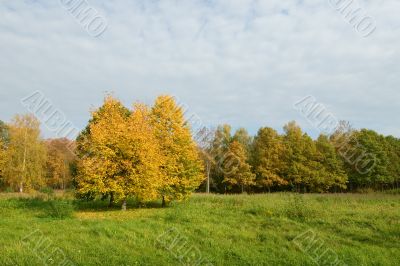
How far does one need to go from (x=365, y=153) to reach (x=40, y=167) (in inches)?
1697

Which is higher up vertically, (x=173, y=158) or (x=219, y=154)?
(x=219, y=154)

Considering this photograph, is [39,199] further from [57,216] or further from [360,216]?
[360,216]

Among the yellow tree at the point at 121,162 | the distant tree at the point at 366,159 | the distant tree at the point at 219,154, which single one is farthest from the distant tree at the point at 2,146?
the distant tree at the point at 366,159

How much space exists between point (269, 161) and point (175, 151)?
985 inches

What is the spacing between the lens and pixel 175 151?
26.5 metres

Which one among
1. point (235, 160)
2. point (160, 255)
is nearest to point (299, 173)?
point (235, 160)

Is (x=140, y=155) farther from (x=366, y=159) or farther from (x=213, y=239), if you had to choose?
(x=366, y=159)

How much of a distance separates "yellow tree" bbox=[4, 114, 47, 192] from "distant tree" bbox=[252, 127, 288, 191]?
28.4 metres

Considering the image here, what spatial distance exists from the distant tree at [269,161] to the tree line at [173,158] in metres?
0.14

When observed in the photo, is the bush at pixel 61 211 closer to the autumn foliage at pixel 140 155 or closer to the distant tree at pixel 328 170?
the autumn foliage at pixel 140 155

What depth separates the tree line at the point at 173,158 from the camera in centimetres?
2303

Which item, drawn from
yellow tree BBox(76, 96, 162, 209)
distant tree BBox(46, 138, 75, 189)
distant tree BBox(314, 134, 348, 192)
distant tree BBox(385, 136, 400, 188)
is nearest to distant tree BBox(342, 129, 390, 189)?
distant tree BBox(385, 136, 400, 188)

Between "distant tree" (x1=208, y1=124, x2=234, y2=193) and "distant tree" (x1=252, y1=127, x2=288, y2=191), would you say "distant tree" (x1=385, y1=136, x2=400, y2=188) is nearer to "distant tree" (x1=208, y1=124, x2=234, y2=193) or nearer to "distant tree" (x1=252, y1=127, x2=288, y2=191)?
"distant tree" (x1=252, y1=127, x2=288, y2=191)

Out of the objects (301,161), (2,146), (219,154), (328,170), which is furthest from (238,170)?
(2,146)
